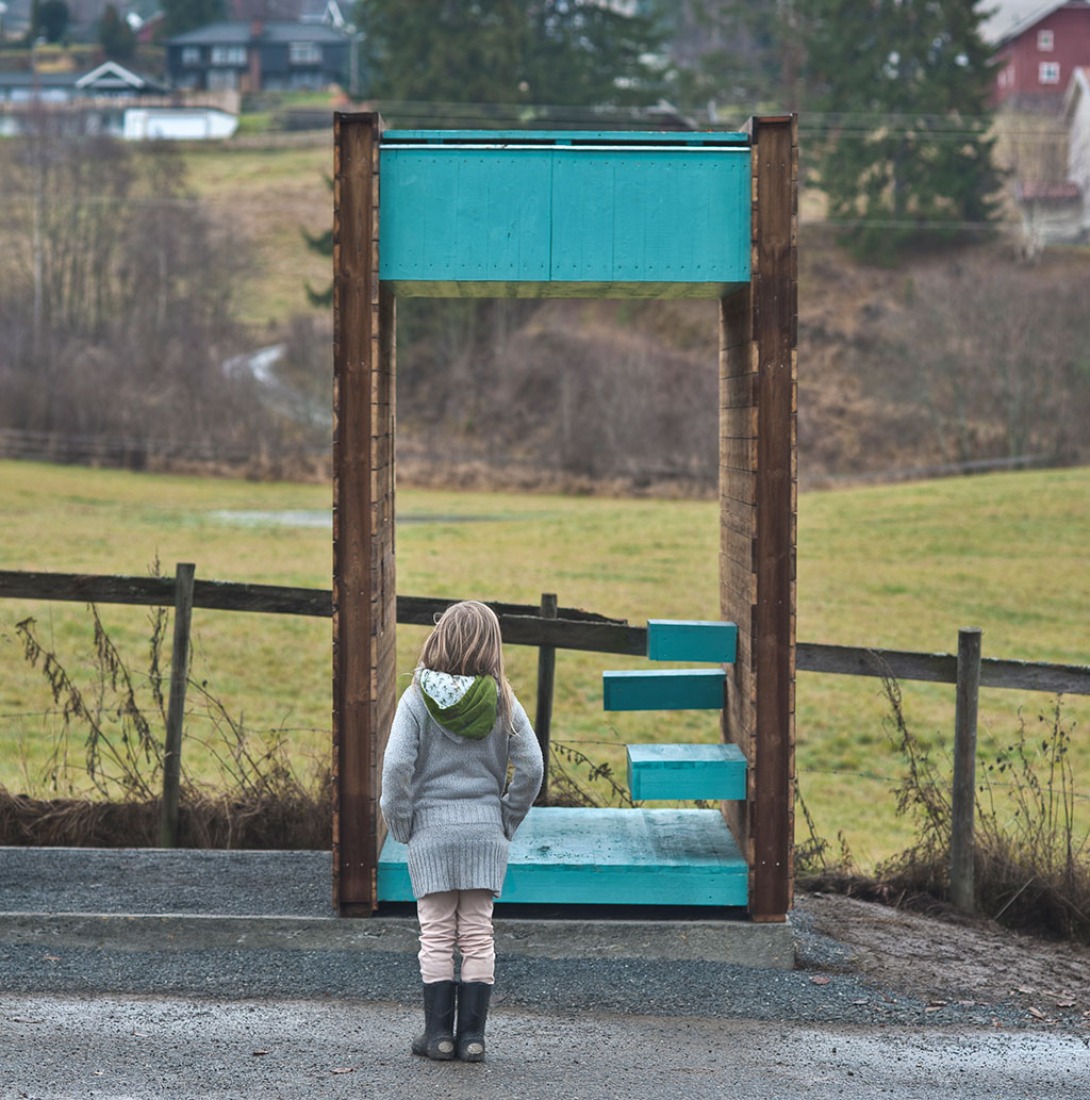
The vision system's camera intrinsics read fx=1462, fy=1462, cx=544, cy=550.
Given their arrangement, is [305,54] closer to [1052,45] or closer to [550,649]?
[1052,45]

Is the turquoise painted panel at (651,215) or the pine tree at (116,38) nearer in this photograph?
the turquoise painted panel at (651,215)

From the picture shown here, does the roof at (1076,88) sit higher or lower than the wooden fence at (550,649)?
higher

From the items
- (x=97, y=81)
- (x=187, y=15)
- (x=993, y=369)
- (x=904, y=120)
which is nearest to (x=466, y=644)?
(x=993, y=369)

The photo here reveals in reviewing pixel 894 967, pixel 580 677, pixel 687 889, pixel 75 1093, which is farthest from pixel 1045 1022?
pixel 580 677

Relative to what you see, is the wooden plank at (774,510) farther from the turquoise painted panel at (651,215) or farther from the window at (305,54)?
the window at (305,54)

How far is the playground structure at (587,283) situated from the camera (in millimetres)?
5715

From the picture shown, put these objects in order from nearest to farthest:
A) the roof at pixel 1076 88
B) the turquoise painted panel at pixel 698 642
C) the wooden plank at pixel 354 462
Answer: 1. the wooden plank at pixel 354 462
2. the turquoise painted panel at pixel 698 642
3. the roof at pixel 1076 88

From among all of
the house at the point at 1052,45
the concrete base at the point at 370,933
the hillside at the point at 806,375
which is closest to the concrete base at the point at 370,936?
the concrete base at the point at 370,933

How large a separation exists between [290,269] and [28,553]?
48521mm

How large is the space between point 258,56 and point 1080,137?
6711 cm

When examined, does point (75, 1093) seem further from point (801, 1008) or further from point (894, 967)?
point (894, 967)

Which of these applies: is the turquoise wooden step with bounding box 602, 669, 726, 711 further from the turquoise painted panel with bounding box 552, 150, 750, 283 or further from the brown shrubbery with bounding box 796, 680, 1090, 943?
the turquoise painted panel with bounding box 552, 150, 750, 283

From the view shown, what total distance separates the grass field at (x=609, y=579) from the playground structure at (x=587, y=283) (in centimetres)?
152

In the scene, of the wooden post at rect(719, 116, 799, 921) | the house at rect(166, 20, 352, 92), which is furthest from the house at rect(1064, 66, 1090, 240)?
the wooden post at rect(719, 116, 799, 921)
